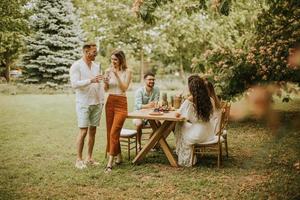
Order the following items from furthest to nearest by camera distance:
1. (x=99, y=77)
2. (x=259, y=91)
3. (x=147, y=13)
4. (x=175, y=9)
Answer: (x=175, y=9) → (x=99, y=77) → (x=147, y=13) → (x=259, y=91)

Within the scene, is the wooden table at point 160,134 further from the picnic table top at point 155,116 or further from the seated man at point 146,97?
the seated man at point 146,97

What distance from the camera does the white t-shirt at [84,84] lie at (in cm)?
550

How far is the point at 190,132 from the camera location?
570 cm

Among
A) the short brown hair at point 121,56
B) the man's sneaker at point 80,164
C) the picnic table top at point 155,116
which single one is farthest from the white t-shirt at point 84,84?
the man's sneaker at point 80,164

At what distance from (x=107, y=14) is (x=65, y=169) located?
740 inches

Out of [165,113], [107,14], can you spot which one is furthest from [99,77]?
[107,14]

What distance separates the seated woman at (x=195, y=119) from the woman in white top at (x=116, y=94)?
94 cm

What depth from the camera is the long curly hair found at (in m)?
5.53

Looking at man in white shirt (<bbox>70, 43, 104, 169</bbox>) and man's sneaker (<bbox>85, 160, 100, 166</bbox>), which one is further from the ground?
man in white shirt (<bbox>70, 43, 104, 169</bbox>)

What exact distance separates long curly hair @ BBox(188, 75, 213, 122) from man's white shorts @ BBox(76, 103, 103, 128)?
1500 mm

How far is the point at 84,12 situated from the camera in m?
24.0

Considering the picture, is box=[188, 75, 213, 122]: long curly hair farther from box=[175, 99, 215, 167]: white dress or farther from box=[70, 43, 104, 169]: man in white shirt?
box=[70, 43, 104, 169]: man in white shirt

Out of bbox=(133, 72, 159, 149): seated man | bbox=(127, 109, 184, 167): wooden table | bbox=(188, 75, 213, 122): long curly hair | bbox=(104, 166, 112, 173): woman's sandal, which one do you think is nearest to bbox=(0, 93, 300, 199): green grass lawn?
bbox=(104, 166, 112, 173): woman's sandal

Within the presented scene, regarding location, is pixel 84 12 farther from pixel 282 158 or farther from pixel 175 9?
pixel 282 158
